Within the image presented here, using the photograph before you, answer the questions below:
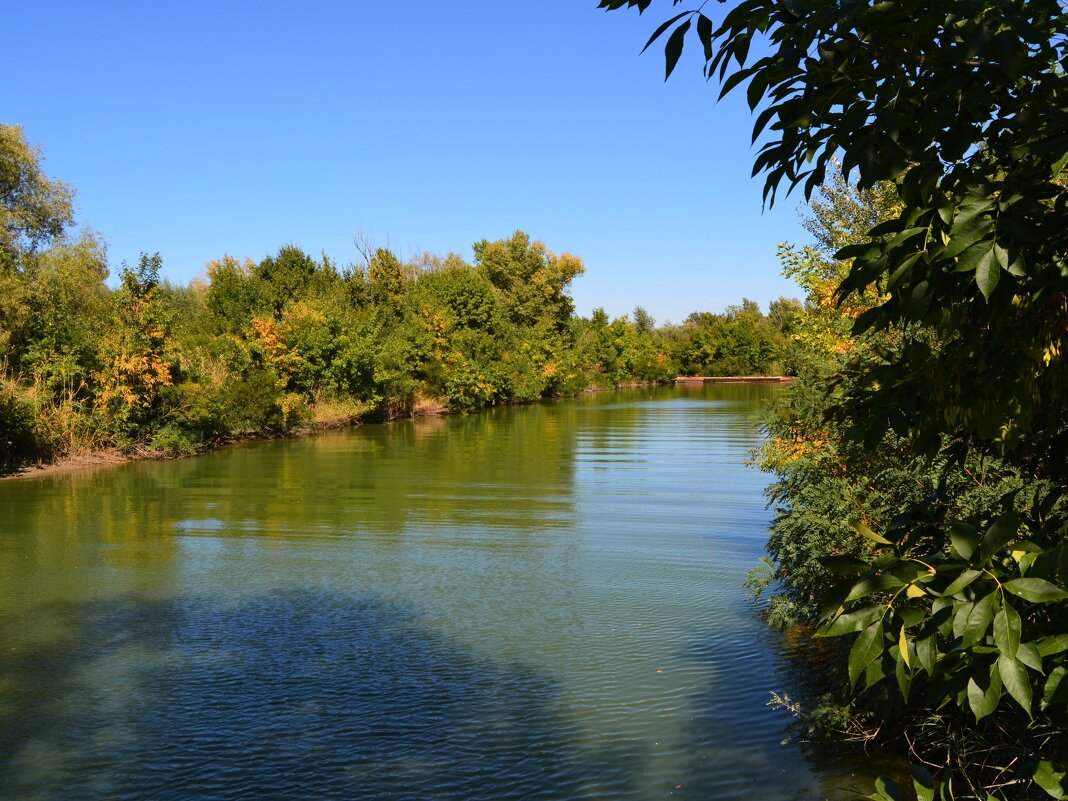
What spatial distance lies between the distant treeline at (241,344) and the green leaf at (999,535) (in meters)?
8.17

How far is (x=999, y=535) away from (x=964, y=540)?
8cm

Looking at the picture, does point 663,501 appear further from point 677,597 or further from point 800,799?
point 800,799

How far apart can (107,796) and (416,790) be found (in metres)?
1.96

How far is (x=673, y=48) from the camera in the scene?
2238 mm

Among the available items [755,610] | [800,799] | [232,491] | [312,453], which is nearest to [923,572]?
[800,799]

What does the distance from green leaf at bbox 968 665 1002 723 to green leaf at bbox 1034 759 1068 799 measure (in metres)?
0.27

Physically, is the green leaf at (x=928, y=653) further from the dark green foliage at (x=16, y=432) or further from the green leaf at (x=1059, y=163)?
the dark green foliage at (x=16, y=432)

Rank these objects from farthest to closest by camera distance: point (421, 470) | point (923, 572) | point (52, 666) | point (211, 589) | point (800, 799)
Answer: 1. point (421, 470)
2. point (211, 589)
3. point (52, 666)
4. point (800, 799)
5. point (923, 572)

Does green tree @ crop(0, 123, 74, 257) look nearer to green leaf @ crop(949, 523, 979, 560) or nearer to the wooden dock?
green leaf @ crop(949, 523, 979, 560)

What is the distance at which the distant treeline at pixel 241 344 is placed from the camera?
24156 millimetres

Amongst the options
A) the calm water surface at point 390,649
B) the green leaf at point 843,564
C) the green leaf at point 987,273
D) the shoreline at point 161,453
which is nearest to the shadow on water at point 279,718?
the calm water surface at point 390,649

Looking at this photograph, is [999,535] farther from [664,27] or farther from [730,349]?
[730,349]

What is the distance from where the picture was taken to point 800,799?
566 centimetres

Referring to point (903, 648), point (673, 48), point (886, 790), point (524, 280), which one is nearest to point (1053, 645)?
point (903, 648)
